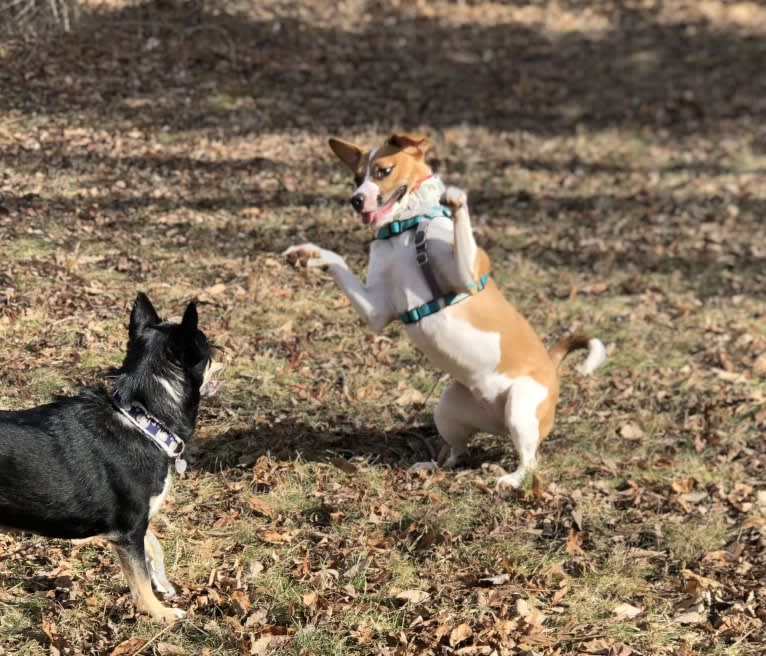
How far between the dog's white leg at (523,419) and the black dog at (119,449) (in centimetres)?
240

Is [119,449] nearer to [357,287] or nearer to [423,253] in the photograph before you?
[357,287]

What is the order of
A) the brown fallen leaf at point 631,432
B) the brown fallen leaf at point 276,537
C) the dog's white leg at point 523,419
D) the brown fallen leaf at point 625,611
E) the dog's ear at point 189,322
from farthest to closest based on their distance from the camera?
1. the brown fallen leaf at point 631,432
2. the dog's white leg at point 523,419
3. the brown fallen leaf at point 276,537
4. the brown fallen leaf at point 625,611
5. the dog's ear at point 189,322

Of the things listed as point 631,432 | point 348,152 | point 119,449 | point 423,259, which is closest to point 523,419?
point 423,259

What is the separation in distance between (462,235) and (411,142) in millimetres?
704

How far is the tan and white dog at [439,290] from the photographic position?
17.8 ft

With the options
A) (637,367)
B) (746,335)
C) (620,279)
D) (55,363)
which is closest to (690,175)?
(620,279)

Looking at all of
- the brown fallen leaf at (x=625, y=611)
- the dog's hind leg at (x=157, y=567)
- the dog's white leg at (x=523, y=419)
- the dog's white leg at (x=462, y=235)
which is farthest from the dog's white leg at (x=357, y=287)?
the brown fallen leaf at (x=625, y=611)

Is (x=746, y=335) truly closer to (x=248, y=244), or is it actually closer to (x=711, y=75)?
(x=248, y=244)

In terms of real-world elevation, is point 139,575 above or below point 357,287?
below

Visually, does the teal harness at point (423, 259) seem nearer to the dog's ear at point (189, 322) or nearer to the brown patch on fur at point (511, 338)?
the brown patch on fur at point (511, 338)

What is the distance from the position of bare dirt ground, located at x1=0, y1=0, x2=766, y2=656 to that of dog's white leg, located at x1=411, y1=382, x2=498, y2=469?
0.30m

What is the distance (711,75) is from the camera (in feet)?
58.2

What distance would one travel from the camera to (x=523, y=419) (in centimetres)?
601

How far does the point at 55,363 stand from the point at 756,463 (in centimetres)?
562
